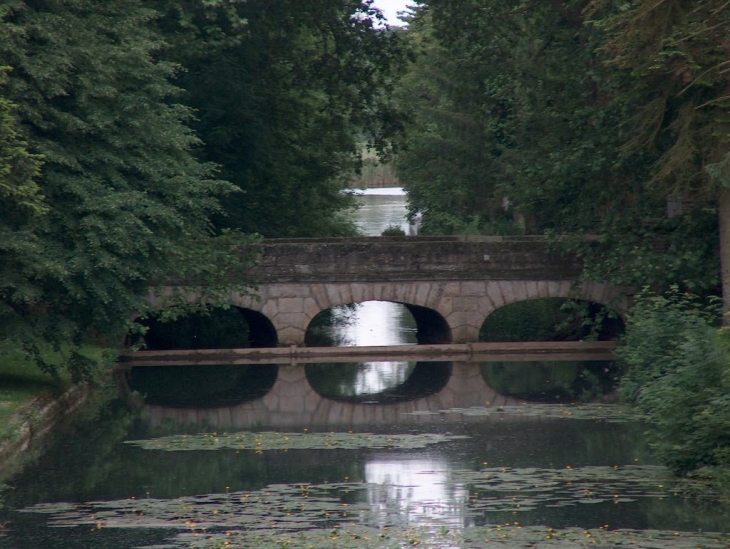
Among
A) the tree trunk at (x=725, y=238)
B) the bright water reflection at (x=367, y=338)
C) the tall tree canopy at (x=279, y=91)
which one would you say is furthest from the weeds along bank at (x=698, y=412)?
the tall tree canopy at (x=279, y=91)

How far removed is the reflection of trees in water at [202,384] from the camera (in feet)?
74.6

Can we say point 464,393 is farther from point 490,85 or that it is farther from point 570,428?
point 490,85

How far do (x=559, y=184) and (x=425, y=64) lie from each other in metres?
16.2

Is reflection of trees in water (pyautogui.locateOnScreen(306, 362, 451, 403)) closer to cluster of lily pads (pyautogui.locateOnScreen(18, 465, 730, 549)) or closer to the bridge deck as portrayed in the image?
the bridge deck

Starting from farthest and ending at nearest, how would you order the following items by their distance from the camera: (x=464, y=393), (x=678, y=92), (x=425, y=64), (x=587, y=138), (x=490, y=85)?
(x=425, y=64) → (x=490, y=85) → (x=587, y=138) → (x=464, y=393) → (x=678, y=92)

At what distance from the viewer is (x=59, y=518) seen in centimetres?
1282

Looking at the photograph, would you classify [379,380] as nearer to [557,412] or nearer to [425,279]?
[425,279]

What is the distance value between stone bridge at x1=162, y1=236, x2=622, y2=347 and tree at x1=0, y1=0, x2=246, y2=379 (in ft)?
25.4

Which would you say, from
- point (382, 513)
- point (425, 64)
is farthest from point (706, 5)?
point (425, 64)

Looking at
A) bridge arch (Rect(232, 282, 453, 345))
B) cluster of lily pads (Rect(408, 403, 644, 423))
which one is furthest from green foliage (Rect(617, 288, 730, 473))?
bridge arch (Rect(232, 282, 453, 345))

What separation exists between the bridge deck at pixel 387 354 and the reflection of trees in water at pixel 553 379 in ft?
3.24

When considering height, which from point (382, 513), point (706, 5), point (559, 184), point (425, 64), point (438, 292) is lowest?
point (382, 513)

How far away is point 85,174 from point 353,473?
23.2 ft

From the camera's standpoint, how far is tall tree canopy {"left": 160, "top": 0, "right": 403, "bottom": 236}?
28578mm
